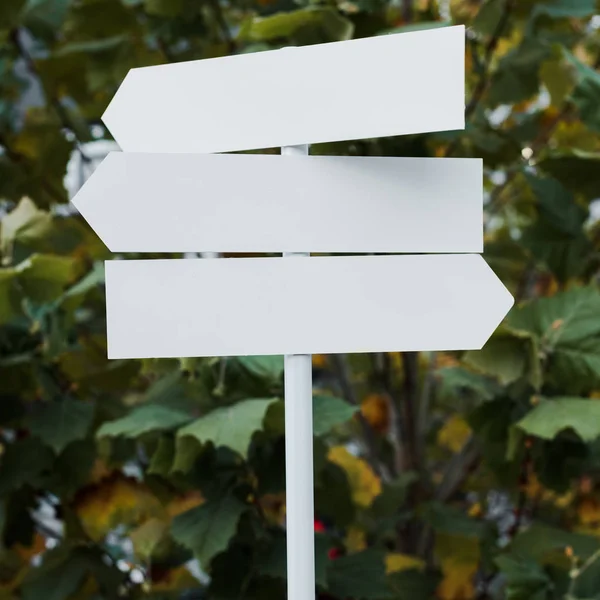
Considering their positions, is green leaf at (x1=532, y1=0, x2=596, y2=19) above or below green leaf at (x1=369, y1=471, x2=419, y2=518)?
above

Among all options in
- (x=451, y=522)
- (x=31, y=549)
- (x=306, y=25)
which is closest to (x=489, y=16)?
(x=306, y=25)

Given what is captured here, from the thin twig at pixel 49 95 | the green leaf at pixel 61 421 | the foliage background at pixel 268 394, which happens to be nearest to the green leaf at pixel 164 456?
the foliage background at pixel 268 394

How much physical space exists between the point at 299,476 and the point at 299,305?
0.09 meters

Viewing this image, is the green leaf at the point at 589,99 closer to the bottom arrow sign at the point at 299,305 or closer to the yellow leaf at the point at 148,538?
the bottom arrow sign at the point at 299,305

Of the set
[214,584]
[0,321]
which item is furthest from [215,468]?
[0,321]

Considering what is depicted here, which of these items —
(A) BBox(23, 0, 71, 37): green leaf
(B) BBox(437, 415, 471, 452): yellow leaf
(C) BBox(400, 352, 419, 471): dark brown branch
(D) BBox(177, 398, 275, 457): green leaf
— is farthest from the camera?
(B) BBox(437, 415, 471, 452): yellow leaf

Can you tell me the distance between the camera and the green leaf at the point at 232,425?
1.70ft

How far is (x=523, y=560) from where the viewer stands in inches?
26.8

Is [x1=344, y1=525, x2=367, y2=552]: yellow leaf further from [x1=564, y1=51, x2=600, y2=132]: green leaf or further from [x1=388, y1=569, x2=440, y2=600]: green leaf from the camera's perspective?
[x1=564, y1=51, x2=600, y2=132]: green leaf

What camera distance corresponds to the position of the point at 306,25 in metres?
0.67

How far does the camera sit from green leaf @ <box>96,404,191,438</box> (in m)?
0.58

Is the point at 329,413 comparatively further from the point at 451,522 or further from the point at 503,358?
the point at 451,522

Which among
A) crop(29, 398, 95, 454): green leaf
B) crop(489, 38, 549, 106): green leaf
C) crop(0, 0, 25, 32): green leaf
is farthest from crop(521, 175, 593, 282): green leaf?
crop(0, 0, 25, 32): green leaf

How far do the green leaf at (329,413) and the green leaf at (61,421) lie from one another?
22 cm
